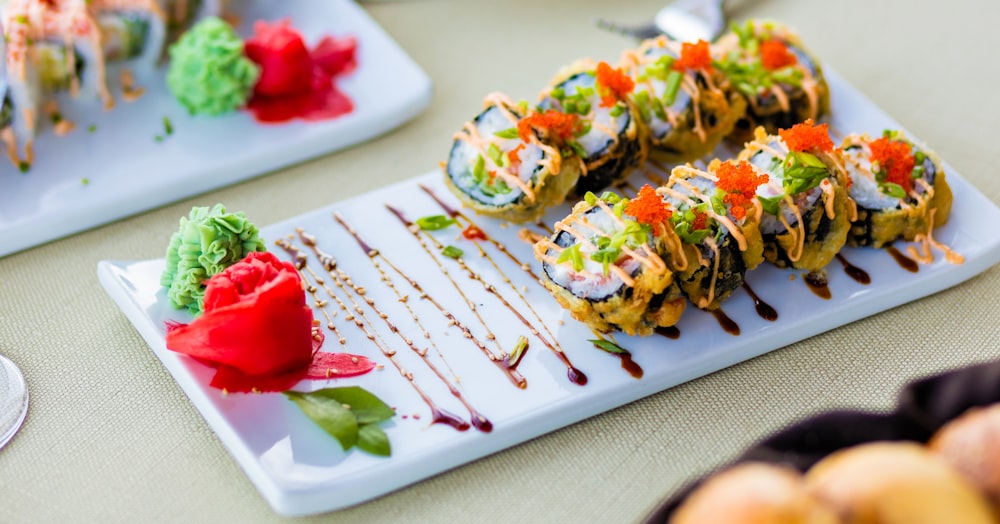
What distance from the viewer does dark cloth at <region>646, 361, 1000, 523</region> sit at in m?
1.76

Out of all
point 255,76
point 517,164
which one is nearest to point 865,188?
point 517,164

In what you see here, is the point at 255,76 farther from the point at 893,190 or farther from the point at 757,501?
the point at 757,501

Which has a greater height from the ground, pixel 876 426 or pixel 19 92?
pixel 876 426

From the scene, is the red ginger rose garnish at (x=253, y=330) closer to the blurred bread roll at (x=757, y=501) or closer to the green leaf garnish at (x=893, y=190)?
the blurred bread roll at (x=757, y=501)

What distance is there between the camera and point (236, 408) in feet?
7.84

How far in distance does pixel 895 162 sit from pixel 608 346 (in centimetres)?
104

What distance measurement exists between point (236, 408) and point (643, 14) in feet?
8.56

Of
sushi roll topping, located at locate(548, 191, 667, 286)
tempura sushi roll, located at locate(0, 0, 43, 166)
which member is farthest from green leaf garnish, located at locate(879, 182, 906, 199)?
tempura sushi roll, located at locate(0, 0, 43, 166)

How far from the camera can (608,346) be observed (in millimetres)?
2561

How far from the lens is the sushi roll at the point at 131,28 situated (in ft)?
11.5

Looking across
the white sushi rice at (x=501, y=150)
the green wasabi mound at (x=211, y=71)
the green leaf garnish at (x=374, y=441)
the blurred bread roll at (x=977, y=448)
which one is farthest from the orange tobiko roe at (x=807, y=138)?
the green wasabi mound at (x=211, y=71)

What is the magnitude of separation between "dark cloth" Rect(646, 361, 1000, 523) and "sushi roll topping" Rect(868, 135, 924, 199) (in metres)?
1.09

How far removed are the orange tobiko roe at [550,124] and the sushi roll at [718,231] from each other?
397mm

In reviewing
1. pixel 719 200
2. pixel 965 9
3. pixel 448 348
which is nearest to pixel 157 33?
pixel 448 348
